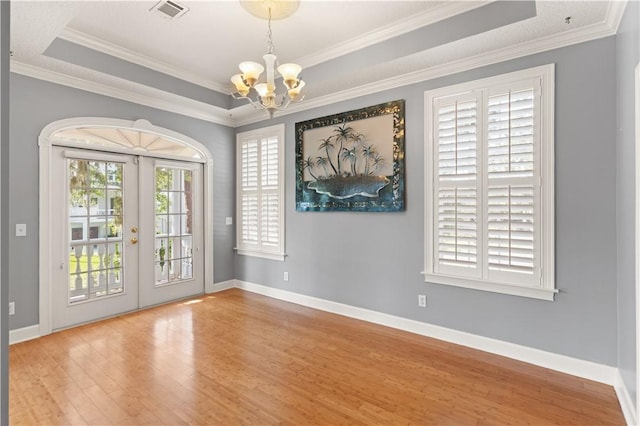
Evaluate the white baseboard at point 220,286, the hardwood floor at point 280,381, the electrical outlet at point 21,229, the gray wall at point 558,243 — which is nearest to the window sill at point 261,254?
the white baseboard at point 220,286

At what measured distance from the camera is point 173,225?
4871 mm

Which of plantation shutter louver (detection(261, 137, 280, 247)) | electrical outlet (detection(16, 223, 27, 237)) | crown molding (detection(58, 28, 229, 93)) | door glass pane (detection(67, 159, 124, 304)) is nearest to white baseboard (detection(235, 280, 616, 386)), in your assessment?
plantation shutter louver (detection(261, 137, 280, 247))

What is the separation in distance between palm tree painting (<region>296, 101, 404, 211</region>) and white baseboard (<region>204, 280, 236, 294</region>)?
2027 millimetres

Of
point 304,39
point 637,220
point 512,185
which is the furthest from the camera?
point 304,39

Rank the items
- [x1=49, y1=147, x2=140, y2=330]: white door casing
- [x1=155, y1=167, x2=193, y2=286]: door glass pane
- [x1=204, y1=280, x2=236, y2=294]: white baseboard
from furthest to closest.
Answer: [x1=204, y1=280, x2=236, y2=294]: white baseboard
[x1=155, y1=167, x2=193, y2=286]: door glass pane
[x1=49, y1=147, x2=140, y2=330]: white door casing

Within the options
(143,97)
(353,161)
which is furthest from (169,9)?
(353,161)

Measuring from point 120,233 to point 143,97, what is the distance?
1842 millimetres

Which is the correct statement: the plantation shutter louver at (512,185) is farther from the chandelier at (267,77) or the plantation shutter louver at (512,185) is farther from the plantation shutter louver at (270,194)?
the plantation shutter louver at (270,194)

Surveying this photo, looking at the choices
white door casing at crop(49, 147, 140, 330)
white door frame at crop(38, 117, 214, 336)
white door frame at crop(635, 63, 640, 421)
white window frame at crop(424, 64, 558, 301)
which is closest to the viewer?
white door frame at crop(635, 63, 640, 421)

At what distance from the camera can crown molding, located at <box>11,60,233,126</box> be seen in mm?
3436

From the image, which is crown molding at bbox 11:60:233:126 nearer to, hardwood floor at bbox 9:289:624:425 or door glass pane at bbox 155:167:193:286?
door glass pane at bbox 155:167:193:286

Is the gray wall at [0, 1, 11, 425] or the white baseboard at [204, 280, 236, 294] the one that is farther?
the white baseboard at [204, 280, 236, 294]

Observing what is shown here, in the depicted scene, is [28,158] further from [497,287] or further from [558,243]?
[558,243]

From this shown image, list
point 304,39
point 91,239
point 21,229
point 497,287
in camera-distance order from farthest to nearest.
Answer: point 91,239 → point 304,39 → point 21,229 → point 497,287
